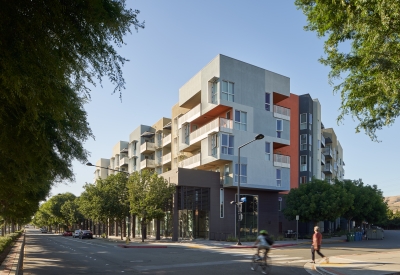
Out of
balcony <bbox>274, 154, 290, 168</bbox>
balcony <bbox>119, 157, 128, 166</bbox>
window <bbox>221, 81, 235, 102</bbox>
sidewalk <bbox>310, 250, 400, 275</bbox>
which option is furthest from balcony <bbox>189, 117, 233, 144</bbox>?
balcony <bbox>119, 157, 128, 166</bbox>

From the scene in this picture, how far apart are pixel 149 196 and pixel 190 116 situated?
11298 mm

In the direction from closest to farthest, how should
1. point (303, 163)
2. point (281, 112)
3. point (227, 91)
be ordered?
1. point (227, 91)
2. point (281, 112)
3. point (303, 163)

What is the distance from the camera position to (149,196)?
40000mm

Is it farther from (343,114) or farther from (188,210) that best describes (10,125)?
(188,210)

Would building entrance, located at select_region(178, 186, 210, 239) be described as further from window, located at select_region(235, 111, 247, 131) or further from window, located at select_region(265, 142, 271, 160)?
window, located at select_region(265, 142, 271, 160)

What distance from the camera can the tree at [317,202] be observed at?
138 ft

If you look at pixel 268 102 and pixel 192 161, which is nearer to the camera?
pixel 268 102

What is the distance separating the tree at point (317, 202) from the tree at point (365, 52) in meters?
30.3

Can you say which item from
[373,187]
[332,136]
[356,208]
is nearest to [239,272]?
[356,208]

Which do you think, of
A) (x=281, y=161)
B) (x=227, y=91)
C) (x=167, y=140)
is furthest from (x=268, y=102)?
(x=167, y=140)

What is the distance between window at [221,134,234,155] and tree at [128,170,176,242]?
619cm

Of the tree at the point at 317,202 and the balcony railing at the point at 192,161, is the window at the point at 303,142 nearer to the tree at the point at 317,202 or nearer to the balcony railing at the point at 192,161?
the tree at the point at 317,202

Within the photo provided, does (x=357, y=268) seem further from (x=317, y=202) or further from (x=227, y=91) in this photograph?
(x=227, y=91)

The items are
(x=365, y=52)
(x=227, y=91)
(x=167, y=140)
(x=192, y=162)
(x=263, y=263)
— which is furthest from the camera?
(x=167, y=140)
